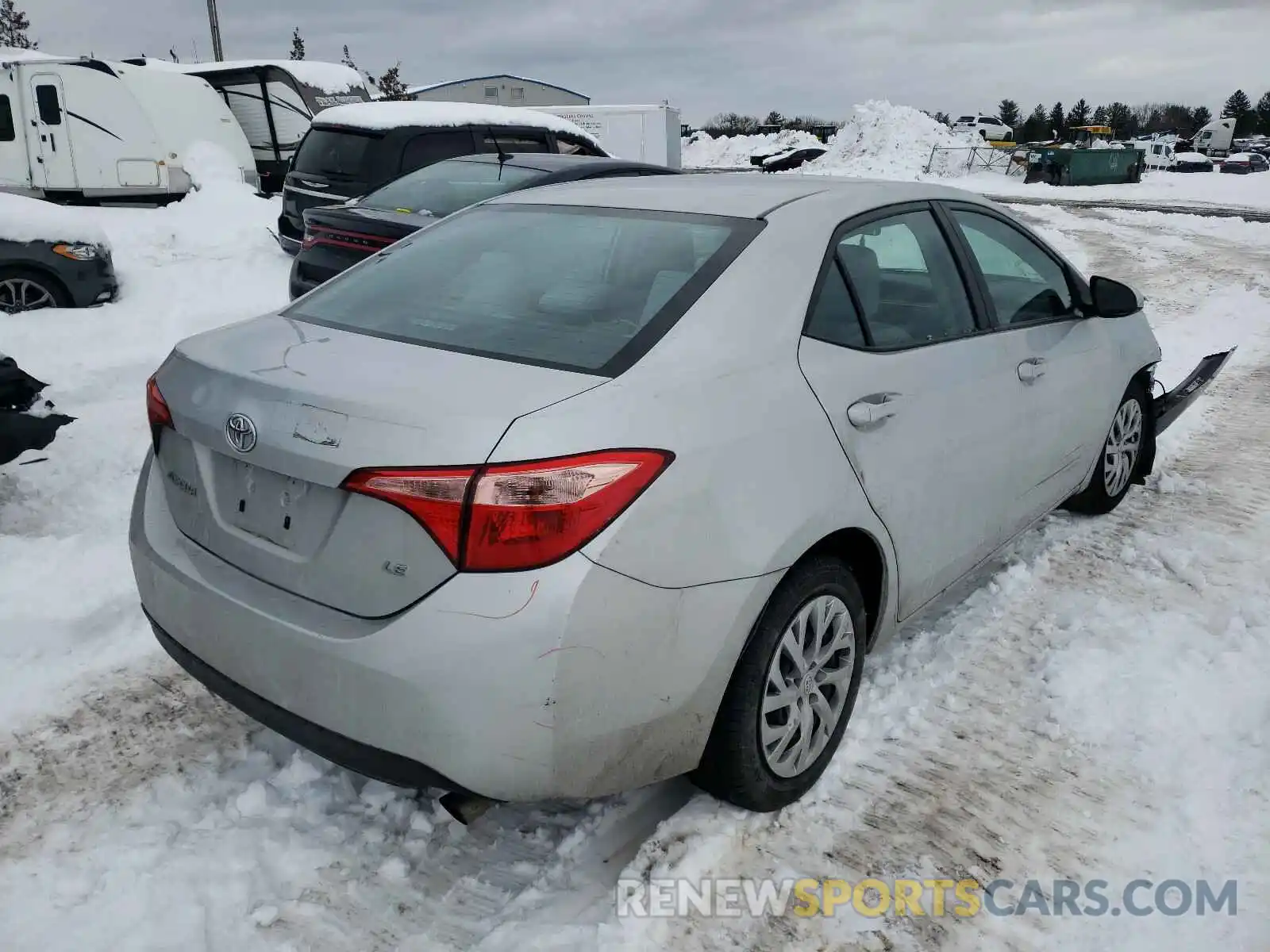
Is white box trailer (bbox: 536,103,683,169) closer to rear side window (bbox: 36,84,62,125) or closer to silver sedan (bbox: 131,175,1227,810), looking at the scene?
rear side window (bbox: 36,84,62,125)

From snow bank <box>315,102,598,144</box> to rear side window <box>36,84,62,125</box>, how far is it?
4.89 meters

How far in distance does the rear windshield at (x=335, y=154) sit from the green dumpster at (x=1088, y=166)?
25.7 m

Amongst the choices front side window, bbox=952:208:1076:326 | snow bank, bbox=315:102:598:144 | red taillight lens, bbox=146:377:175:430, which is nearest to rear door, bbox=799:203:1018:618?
front side window, bbox=952:208:1076:326

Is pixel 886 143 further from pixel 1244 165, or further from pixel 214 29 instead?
pixel 214 29

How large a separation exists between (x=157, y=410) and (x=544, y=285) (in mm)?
1033

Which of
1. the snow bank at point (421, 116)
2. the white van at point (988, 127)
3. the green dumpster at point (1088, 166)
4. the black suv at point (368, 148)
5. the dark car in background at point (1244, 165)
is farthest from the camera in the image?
the white van at point (988, 127)

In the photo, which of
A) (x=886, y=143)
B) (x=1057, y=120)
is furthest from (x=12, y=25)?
(x=1057, y=120)

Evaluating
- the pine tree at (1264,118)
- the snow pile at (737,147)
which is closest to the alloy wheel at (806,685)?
the snow pile at (737,147)

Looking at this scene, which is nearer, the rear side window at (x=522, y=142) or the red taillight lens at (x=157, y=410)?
the red taillight lens at (x=157, y=410)

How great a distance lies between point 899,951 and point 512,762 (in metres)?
1.00

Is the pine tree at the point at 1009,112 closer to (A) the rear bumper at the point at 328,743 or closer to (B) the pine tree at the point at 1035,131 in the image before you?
(B) the pine tree at the point at 1035,131

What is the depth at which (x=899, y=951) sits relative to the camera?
2236 mm

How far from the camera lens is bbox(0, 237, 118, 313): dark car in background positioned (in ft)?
24.5

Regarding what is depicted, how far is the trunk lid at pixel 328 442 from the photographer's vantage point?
1991 mm
